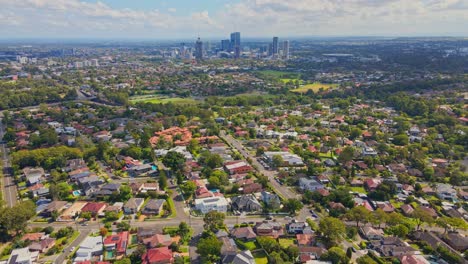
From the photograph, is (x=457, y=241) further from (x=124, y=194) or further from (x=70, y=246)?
(x=70, y=246)

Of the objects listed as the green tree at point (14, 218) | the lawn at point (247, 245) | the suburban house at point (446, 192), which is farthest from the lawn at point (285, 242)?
the green tree at point (14, 218)

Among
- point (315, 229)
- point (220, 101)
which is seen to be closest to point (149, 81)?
point (220, 101)

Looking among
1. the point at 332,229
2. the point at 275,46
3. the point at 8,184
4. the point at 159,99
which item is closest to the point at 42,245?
the point at 8,184

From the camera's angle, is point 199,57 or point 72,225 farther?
point 199,57

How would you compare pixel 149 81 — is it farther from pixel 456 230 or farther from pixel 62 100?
pixel 456 230

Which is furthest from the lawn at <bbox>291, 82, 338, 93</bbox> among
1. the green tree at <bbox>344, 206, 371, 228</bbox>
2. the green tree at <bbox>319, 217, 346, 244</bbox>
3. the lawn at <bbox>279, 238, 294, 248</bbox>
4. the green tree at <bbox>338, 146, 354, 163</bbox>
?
the lawn at <bbox>279, 238, 294, 248</bbox>

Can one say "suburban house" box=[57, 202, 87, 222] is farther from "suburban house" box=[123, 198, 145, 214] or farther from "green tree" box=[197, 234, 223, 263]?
"green tree" box=[197, 234, 223, 263]
